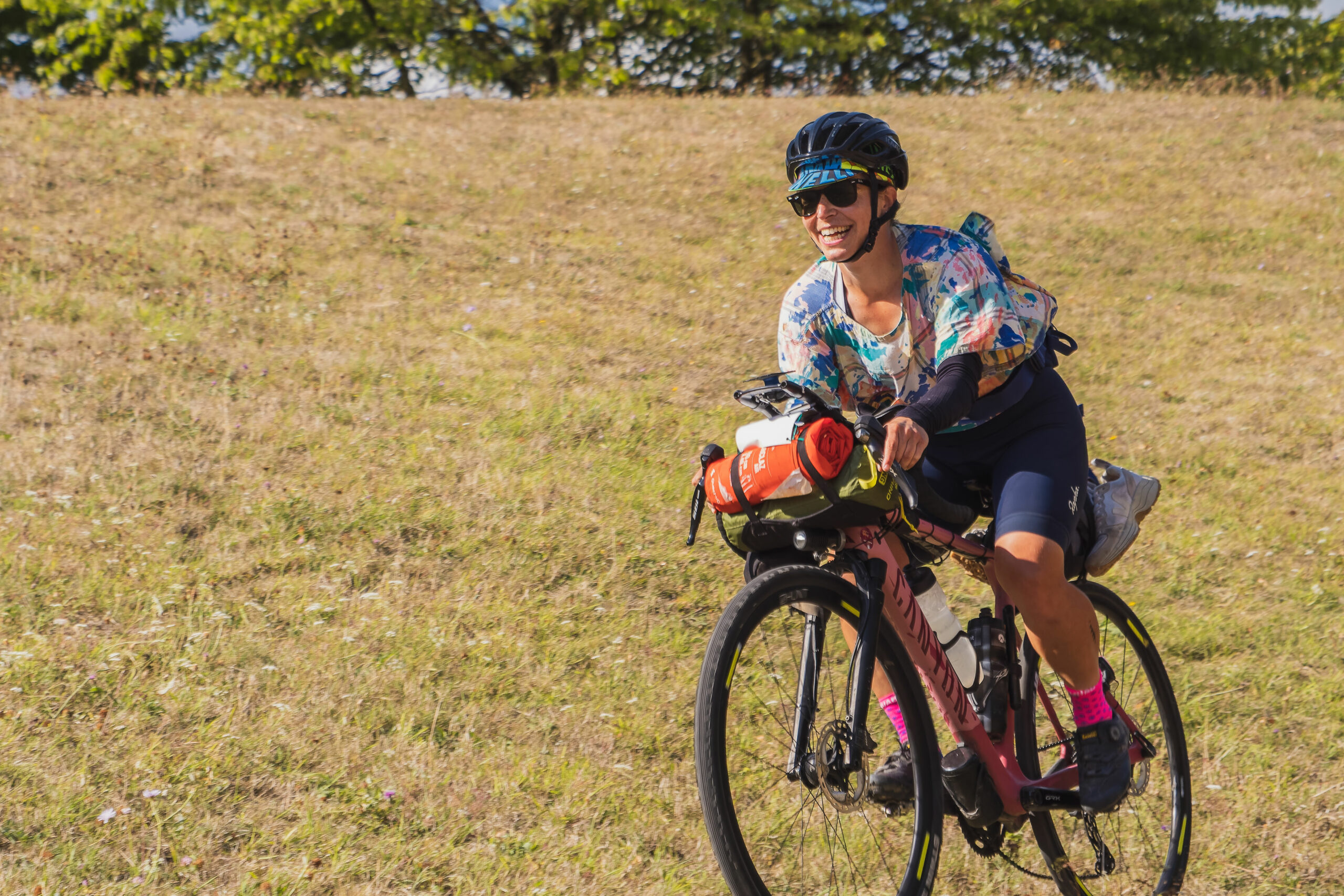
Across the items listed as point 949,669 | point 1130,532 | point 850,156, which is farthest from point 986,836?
point 850,156

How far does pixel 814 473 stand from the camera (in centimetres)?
289

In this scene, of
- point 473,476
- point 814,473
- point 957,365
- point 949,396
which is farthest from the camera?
point 473,476

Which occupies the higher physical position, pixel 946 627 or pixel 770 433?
pixel 770 433

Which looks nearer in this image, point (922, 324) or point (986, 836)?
point (922, 324)

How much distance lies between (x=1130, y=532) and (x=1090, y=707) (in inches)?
23.9

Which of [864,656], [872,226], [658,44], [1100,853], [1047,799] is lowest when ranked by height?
[1100,853]

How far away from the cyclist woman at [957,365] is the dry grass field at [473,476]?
1039mm

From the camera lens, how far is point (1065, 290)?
39.8 ft

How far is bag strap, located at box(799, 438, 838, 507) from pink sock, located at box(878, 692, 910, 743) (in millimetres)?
743

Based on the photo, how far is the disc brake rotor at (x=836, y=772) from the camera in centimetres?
308

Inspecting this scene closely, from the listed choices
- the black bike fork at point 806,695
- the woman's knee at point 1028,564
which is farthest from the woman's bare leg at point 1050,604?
the black bike fork at point 806,695

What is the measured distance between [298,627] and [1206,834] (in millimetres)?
4142

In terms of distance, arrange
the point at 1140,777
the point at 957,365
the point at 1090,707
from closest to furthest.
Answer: the point at 957,365 < the point at 1090,707 < the point at 1140,777

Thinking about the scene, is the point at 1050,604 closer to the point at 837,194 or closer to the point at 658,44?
the point at 837,194
